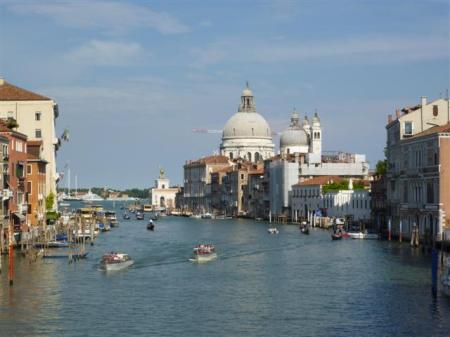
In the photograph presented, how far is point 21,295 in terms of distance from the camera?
28203 mm

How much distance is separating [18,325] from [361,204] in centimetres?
4917

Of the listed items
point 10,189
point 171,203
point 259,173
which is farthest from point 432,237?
point 171,203

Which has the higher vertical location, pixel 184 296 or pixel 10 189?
pixel 10 189

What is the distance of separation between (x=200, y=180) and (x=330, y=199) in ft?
200

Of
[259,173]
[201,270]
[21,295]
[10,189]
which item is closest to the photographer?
[21,295]

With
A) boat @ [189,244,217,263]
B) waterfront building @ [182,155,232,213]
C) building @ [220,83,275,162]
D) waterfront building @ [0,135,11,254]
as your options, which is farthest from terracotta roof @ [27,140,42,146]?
building @ [220,83,275,162]

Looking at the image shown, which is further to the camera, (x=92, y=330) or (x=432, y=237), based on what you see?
(x=432, y=237)

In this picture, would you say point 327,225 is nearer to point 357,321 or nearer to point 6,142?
point 6,142

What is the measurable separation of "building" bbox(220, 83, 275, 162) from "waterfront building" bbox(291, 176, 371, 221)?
49.7 metres

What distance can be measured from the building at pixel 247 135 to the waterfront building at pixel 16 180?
92553 millimetres

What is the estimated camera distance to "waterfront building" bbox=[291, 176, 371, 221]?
233 ft

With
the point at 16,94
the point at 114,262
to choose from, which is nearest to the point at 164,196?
the point at 16,94

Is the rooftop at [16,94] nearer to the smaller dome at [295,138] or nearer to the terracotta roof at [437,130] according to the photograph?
the terracotta roof at [437,130]

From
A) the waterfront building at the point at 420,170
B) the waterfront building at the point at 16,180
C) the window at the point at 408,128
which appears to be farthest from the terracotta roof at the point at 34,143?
the window at the point at 408,128
